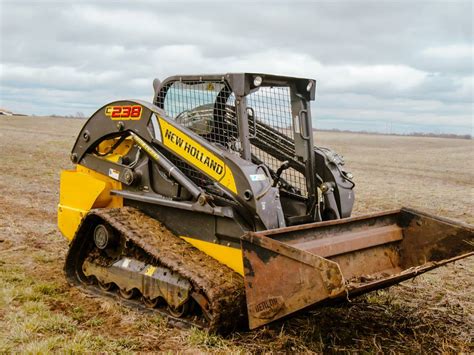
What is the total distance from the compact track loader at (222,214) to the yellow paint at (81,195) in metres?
0.02

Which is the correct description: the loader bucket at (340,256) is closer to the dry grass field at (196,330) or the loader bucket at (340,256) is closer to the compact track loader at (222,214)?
the compact track loader at (222,214)

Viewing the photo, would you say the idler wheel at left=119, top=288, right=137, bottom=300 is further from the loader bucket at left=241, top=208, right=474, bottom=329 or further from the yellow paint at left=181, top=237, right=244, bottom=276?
the loader bucket at left=241, top=208, right=474, bottom=329

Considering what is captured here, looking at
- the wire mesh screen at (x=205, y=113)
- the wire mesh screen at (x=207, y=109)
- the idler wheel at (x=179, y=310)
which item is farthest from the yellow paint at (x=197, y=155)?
the idler wheel at (x=179, y=310)

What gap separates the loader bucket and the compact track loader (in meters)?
0.01

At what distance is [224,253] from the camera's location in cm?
526

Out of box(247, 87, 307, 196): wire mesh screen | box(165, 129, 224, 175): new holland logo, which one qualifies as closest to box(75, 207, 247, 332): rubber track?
box(165, 129, 224, 175): new holland logo

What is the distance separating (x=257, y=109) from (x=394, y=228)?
181 cm

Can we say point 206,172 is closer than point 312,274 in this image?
No

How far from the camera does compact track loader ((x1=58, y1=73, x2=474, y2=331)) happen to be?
4773 millimetres

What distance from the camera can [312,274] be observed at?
4.08m

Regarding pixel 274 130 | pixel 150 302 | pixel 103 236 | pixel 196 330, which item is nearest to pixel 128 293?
pixel 150 302

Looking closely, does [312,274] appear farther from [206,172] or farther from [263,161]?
[263,161]

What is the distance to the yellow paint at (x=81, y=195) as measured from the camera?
6.36 m

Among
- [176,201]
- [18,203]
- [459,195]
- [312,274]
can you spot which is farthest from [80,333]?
[459,195]
